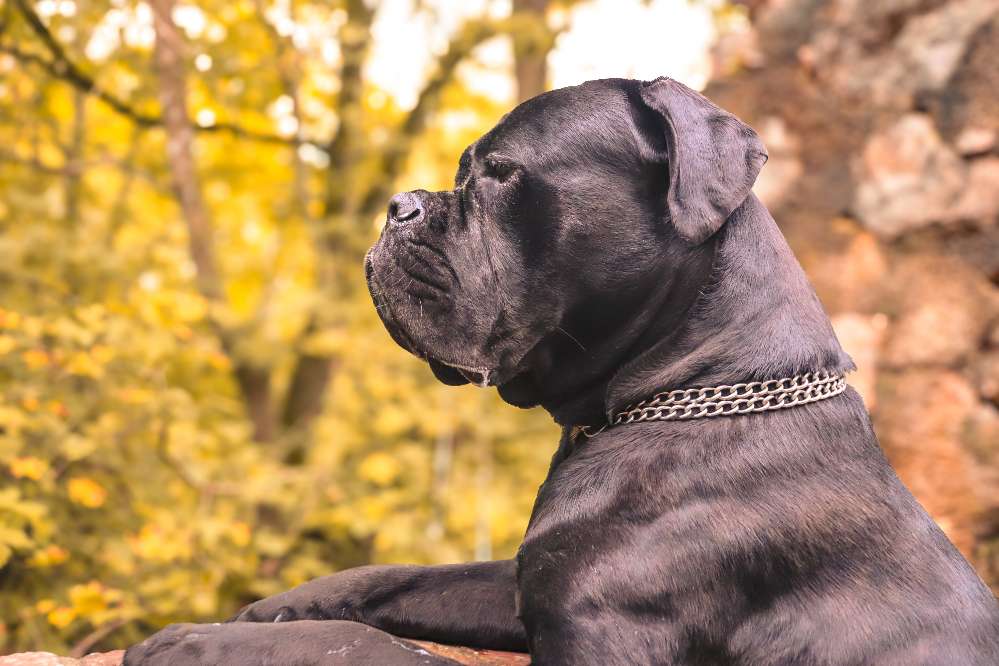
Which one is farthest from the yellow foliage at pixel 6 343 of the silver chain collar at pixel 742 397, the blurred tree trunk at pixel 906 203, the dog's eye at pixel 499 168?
the blurred tree trunk at pixel 906 203

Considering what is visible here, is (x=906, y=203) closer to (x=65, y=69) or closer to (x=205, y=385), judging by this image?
(x=205, y=385)

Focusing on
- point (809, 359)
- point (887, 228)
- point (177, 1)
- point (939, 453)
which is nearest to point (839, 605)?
point (809, 359)

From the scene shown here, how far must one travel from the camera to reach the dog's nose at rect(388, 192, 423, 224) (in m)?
2.79

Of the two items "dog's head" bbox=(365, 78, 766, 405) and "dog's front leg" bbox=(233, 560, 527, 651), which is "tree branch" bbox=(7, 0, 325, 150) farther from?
"dog's front leg" bbox=(233, 560, 527, 651)

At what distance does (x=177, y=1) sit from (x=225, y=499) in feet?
9.61

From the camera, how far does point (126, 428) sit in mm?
5910

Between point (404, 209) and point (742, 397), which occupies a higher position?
point (404, 209)

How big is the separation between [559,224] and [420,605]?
3.57 ft

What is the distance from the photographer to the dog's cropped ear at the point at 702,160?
2.47m

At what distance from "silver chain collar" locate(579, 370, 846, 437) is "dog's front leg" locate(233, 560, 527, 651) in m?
0.68

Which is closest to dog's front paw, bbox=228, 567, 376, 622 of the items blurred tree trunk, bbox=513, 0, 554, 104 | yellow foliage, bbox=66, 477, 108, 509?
yellow foliage, bbox=66, 477, 108, 509

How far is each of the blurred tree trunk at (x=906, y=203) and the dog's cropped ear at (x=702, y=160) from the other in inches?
149

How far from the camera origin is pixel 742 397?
8.12 ft

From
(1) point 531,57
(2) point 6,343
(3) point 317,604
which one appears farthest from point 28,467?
(1) point 531,57
